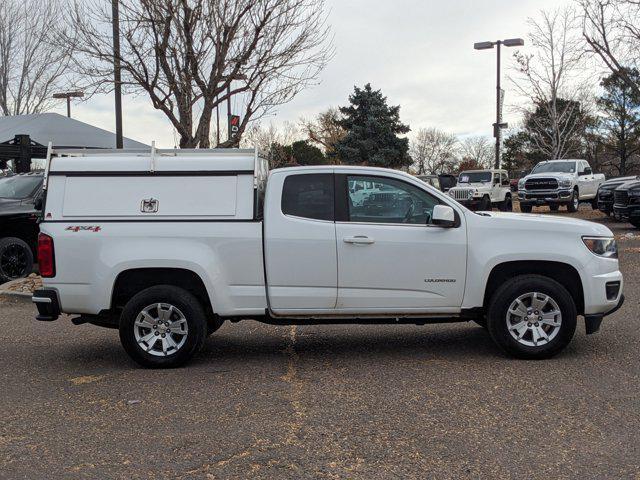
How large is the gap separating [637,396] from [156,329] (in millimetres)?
3973

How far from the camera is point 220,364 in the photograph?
237 inches

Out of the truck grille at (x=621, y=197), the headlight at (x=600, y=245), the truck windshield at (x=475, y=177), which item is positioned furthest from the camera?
the truck windshield at (x=475, y=177)

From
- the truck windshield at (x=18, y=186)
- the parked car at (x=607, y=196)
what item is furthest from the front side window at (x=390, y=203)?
the parked car at (x=607, y=196)

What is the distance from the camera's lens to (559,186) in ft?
79.4

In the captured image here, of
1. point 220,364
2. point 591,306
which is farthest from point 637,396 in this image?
point 220,364

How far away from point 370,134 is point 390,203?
4068 centimetres

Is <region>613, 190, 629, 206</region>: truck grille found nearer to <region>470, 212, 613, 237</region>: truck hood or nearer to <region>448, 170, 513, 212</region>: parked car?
<region>448, 170, 513, 212</region>: parked car

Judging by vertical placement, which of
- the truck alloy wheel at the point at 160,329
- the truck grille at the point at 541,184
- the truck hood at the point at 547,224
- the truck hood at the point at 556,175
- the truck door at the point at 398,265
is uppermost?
the truck hood at the point at 556,175

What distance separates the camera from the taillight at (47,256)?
5723 millimetres

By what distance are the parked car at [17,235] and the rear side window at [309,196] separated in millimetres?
6504

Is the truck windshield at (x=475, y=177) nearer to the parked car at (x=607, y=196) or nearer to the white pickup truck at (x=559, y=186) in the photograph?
the white pickup truck at (x=559, y=186)

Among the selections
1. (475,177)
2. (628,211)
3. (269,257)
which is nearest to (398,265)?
(269,257)

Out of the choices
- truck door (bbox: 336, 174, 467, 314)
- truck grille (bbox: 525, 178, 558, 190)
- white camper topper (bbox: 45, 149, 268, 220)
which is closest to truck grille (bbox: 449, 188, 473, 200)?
truck grille (bbox: 525, 178, 558, 190)

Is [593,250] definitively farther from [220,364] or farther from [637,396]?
[220,364]
